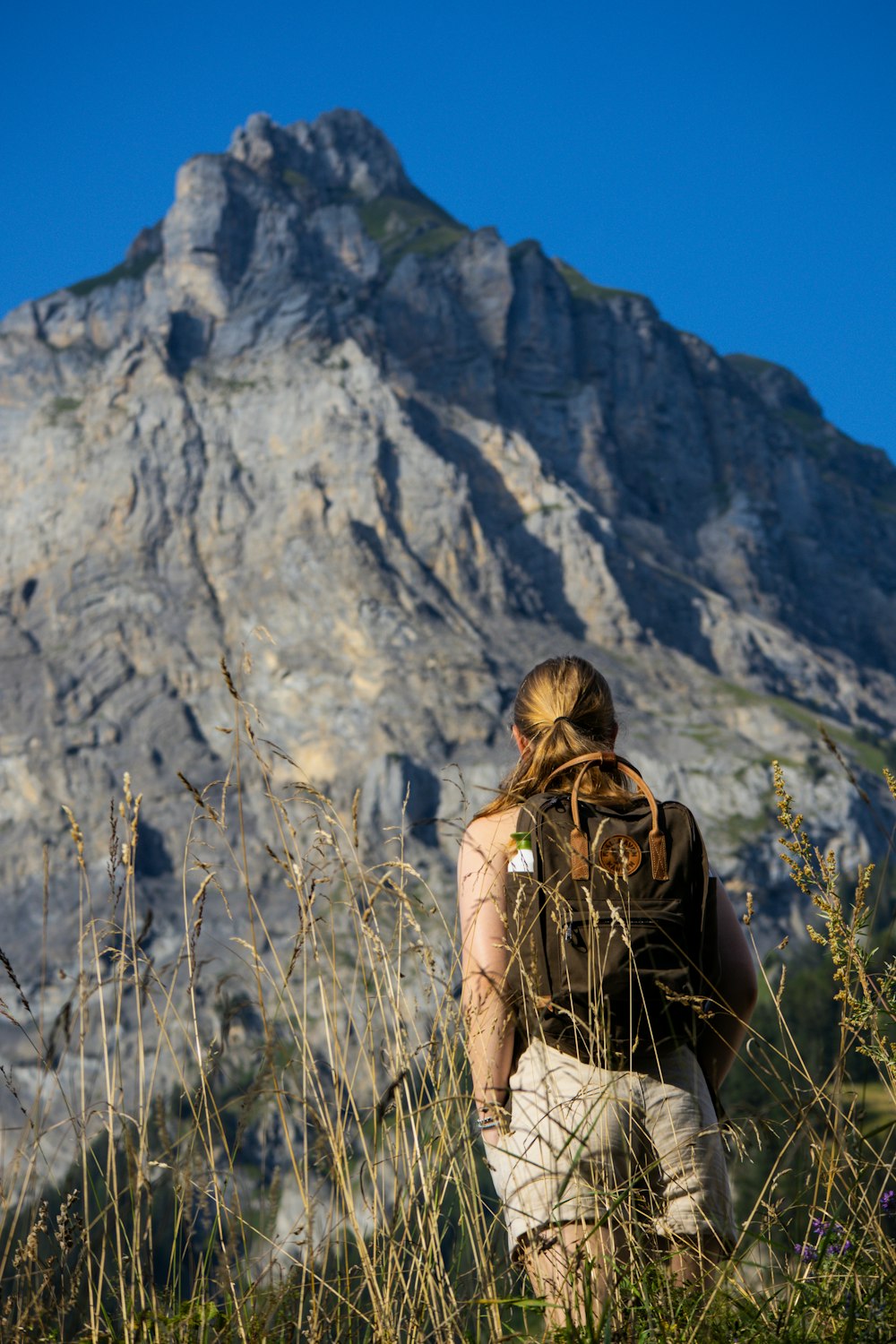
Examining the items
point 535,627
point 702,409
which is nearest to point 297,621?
point 535,627

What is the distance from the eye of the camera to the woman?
2412mm

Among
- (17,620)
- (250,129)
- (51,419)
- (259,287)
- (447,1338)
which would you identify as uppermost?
(250,129)

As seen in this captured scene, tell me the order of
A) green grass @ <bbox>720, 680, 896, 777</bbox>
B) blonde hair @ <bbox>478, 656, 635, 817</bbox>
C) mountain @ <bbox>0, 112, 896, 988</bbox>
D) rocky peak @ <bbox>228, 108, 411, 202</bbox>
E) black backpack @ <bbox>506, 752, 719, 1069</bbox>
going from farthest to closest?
rocky peak @ <bbox>228, 108, 411, 202</bbox>, green grass @ <bbox>720, 680, 896, 777</bbox>, mountain @ <bbox>0, 112, 896, 988</bbox>, blonde hair @ <bbox>478, 656, 635, 817</bbox>, black backpack @ <bbox>506, 752, 719, 1069</bbox>

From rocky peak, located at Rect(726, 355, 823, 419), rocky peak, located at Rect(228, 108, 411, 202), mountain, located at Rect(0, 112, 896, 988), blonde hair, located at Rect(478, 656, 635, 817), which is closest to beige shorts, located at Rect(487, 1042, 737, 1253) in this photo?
blonde hair, located at Rect(478, 656, 635, 817)

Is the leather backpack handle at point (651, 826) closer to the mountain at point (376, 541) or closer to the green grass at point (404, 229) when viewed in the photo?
the mountain at point (376, 541)

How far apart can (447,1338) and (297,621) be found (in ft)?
350

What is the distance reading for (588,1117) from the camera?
248 cm

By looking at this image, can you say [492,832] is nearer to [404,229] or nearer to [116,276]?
[116,276]

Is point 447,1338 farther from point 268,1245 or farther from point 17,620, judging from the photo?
point 17,620

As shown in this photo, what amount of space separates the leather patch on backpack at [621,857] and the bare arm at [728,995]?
0.31 meters

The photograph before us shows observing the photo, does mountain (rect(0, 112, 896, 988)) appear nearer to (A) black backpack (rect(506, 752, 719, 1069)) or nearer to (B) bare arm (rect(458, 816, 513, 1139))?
(B) bare arm (rect(458, 816, 513, 1139))

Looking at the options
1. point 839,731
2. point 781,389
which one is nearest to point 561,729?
point 839,731

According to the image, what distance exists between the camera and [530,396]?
143m

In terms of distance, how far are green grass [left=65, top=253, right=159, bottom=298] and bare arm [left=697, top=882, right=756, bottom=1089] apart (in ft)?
474
